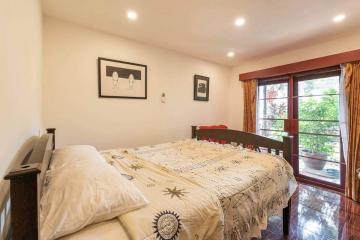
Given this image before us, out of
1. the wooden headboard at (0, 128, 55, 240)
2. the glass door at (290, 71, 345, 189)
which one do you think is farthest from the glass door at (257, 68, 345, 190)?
the wooden headboard at (0, 128, 55, 240)

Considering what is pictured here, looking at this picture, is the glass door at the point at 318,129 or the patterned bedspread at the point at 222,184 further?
the glass door at the point at 318,129

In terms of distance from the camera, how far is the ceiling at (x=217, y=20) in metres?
2.03

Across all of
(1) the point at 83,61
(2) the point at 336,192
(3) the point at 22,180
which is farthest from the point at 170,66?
(2) the point at 336,192

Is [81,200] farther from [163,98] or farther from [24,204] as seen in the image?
[163,98]

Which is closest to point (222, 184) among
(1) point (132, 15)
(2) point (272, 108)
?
(1) point (132, 15)

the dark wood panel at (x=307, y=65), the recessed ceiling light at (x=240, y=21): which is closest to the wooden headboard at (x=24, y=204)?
the recessed ceiling light at (x=240, y=21)

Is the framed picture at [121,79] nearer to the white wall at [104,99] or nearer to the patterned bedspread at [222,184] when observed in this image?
the white wall at [104,99]

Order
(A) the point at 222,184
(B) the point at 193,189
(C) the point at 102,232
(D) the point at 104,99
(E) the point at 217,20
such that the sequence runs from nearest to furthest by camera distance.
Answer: (C) the point at 102,232 < (B) the point at 193,189 < (A) the point at 222,184 < (E) the point at 217,20 < (D) the point at 104,99

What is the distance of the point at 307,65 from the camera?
10.3ft

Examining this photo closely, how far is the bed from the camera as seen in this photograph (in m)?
0.53

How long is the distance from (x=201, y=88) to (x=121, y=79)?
177 cm

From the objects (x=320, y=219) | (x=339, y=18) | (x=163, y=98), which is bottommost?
(x=320, y=219)

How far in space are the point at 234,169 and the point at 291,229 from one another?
1061mm

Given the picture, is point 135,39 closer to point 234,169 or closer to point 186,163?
point 186,163
